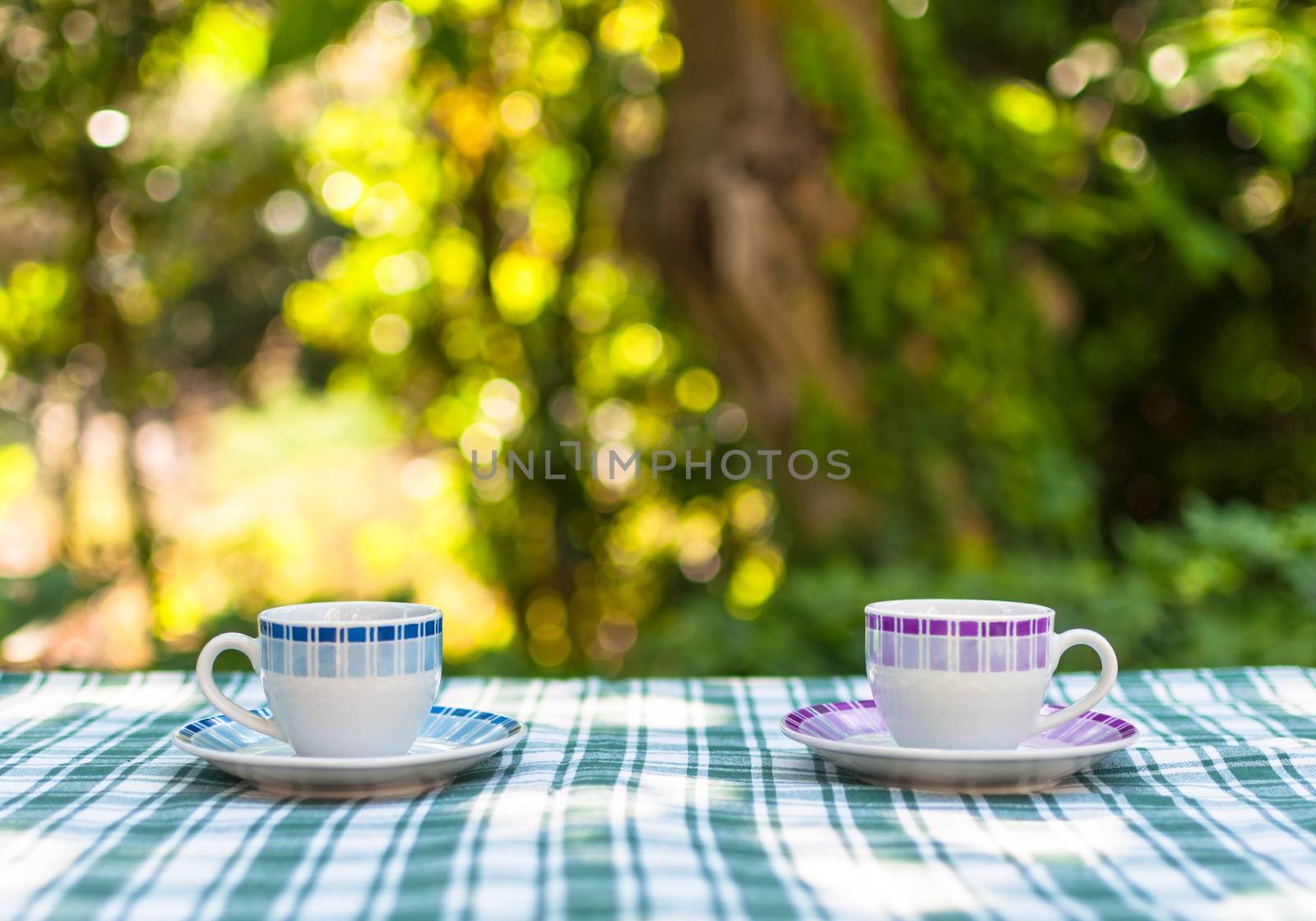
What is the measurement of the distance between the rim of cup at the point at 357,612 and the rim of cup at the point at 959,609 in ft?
0.89

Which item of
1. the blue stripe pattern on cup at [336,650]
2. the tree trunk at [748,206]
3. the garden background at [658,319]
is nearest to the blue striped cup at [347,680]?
the blue stripe pattern on cup at [336,650]

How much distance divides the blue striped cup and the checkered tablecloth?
42 mm

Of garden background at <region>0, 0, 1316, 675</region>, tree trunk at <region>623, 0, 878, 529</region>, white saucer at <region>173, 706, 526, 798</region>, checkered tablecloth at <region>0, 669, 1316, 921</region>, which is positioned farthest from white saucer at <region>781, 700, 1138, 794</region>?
tree trunk at <region>623, 0, 878, 529</region>

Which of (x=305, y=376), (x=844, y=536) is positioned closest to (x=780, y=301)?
(x=844, y=536)

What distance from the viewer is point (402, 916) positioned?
1.72 ft

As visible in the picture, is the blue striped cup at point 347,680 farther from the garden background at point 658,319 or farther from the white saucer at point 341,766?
the garden background at point 658,319

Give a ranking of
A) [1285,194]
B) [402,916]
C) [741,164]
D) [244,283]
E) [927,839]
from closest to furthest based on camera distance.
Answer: [402,916] < [927,839] < [741,164] < [1285,194] < [244,283]

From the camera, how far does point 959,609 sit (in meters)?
0.82

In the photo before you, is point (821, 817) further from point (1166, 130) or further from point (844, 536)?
point (1166, 130)

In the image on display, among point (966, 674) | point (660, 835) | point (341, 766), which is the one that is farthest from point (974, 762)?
point (341, 766)

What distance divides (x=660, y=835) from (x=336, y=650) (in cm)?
21

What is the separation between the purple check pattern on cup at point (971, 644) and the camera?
73cm

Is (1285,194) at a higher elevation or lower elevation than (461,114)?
lower

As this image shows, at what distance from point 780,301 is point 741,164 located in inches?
11.4
